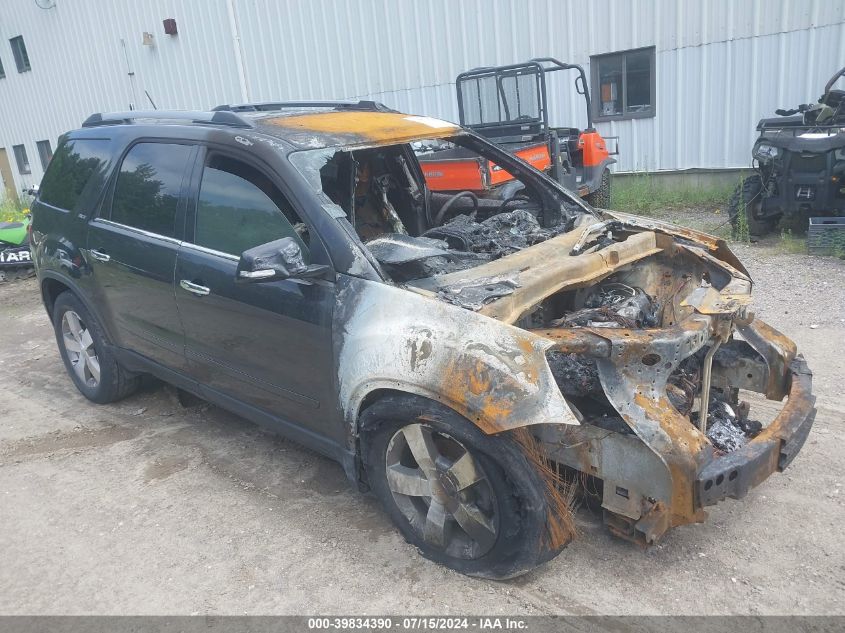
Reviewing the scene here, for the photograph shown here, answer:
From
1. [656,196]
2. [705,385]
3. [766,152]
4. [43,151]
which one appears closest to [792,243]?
[766,152]

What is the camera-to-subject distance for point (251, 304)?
128 inches

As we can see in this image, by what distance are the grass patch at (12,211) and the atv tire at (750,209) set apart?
34.2 ft

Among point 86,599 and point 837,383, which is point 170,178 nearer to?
point 86,599

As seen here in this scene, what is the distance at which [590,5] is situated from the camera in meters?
10.1

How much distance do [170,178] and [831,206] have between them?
6.88 m

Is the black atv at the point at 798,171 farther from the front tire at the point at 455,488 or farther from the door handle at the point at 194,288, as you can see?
the door handle at the point at 194,288

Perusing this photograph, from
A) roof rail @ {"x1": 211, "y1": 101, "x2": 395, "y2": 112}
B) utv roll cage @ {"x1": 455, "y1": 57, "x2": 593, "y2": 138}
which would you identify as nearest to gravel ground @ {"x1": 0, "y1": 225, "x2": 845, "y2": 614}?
roof rail @ {"x1": 211, "y1": 101, "x2": 395, "y2": 112}

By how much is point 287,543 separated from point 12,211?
1394 cm

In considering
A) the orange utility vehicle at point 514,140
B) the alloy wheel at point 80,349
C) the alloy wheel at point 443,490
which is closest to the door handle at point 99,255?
the alloy wheel at point 80,349

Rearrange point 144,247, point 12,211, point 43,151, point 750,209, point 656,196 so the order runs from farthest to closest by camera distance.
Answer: point 43,151, point 12,211, point 656,196, point 750,209, point 144,247

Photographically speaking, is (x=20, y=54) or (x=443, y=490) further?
(x=20, y=54)

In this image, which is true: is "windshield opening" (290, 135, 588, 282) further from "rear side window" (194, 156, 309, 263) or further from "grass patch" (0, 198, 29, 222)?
"grass patch" (0, 198, 29, 222)

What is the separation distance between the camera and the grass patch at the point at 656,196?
32.7 feet

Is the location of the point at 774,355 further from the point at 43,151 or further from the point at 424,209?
the point at 43,151
